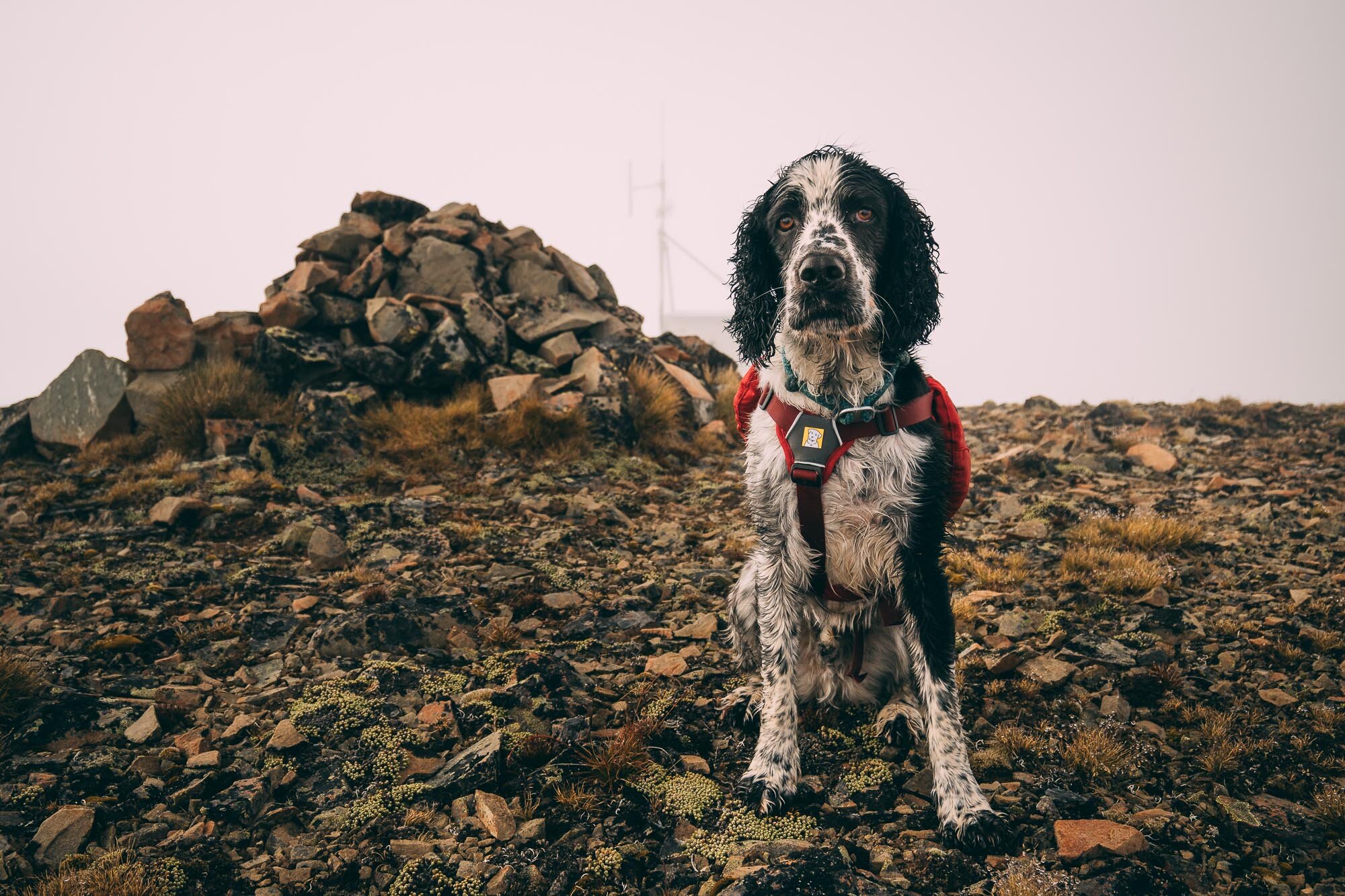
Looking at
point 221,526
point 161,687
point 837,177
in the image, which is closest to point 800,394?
point 837,177

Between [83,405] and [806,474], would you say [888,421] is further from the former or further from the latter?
[83,405]

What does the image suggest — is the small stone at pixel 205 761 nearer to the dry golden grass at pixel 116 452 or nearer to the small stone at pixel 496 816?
the small stone at pixel 496 816

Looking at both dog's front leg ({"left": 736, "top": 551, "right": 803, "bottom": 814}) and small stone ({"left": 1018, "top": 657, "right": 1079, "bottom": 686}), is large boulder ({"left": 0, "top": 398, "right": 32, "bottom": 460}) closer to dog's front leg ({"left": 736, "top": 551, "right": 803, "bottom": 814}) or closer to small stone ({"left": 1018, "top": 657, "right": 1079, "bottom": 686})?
dog's front leg ({"left": 736, "top": 551, "right": 803, "bottom": 814})

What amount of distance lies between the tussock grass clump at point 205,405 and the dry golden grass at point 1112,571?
8.67 m

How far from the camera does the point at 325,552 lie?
21.0ft

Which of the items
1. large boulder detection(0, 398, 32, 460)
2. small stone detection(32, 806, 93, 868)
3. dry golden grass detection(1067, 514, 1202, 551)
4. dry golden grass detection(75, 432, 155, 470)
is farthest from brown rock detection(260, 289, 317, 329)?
dry golden grass detection(1067, 514, 1202, 551)

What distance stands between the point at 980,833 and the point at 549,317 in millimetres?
9185

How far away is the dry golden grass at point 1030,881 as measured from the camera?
2.81 metres

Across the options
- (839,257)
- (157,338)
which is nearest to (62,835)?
(839,257)

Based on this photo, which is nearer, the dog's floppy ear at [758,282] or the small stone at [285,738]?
the small stone at [285,738]

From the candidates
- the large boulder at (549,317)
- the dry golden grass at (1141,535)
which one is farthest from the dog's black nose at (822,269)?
the large boulder at (549,317)

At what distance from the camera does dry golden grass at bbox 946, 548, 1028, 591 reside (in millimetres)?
5984

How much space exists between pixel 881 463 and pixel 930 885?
5.62 feet

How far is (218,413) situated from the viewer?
9141mm
